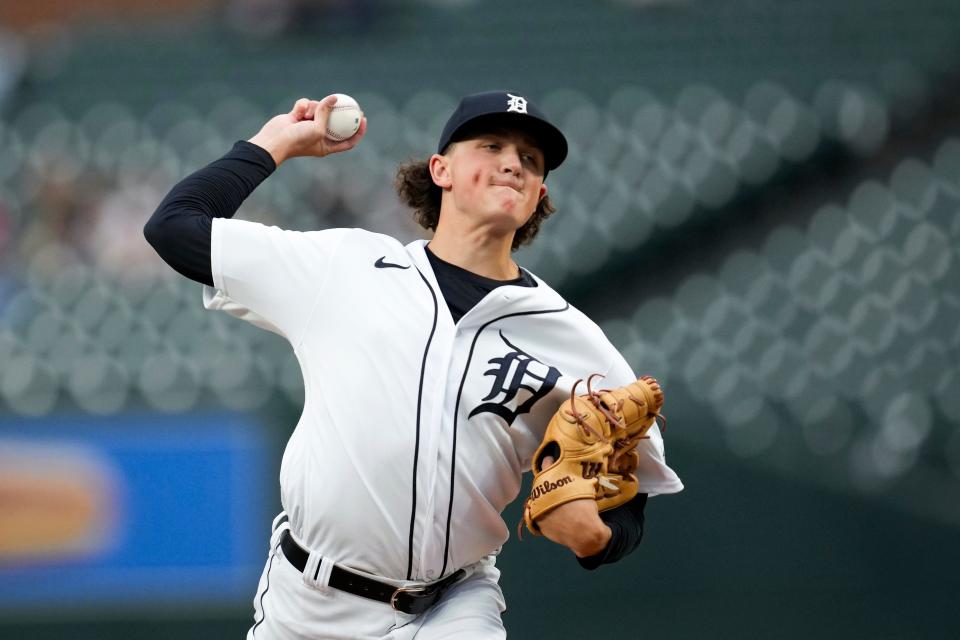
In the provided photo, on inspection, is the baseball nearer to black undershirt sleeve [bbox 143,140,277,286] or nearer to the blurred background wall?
black undershirt sleeve [bbox 143,140,277,286]

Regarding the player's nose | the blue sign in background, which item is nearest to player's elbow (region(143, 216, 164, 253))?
the player's nose

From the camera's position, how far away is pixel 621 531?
2.38m

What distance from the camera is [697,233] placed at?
5262 mm

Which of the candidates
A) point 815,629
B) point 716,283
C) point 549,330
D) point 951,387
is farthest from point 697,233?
point 549,330

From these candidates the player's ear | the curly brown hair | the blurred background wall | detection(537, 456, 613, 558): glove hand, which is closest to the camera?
detection(537, 456, 613, 558): glove hand

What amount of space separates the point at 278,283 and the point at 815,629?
2681mm

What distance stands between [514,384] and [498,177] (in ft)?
1.41

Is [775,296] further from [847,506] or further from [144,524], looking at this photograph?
[144,524]

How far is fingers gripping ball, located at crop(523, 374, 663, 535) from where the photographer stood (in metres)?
2.24

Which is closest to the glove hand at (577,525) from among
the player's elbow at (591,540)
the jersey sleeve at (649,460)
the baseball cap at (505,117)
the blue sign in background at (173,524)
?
the player's elbow at (591,540)

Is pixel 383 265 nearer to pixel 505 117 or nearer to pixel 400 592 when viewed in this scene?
pixel 505 117

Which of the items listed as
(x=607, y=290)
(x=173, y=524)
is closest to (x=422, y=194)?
(x=173, y=524)

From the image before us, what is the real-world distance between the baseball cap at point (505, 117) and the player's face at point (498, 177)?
0.07 feet

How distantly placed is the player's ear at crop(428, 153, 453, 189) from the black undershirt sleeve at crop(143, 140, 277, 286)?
34cm
